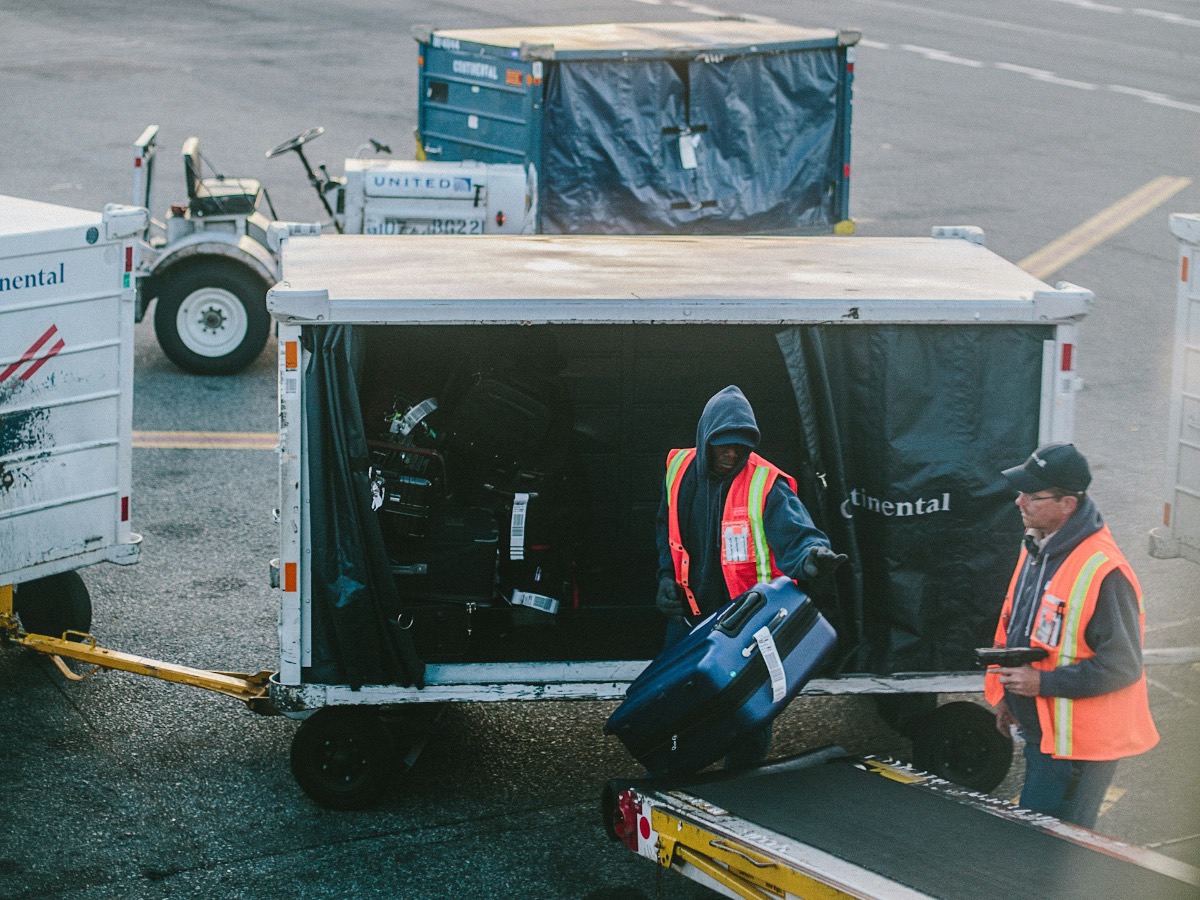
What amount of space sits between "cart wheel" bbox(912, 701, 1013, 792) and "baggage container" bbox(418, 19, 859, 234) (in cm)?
794

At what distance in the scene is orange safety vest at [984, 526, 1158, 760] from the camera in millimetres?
5129

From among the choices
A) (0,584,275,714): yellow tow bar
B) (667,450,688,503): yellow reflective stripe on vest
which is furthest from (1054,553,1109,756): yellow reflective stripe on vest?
(0,584,275,714): yellow tow bar

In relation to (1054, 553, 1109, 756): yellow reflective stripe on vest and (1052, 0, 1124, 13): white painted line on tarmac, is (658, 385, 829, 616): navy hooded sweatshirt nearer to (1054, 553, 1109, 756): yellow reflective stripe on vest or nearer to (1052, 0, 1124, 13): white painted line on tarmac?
(1054, 553, 1109, 756): yellow reflective stripe on vest

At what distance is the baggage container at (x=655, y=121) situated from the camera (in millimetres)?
13328

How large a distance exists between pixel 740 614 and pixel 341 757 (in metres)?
1.89

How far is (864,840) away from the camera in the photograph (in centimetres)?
500

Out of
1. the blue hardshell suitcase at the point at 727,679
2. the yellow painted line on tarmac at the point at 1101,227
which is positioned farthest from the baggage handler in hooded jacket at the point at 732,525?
the yellow painted line on tarmac at the point at 1101,227

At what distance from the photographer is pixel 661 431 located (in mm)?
7594

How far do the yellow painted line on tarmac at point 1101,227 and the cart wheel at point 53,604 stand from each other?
971 centimetres

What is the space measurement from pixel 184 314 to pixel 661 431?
17.2ft

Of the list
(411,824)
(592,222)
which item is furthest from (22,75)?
(411,824)

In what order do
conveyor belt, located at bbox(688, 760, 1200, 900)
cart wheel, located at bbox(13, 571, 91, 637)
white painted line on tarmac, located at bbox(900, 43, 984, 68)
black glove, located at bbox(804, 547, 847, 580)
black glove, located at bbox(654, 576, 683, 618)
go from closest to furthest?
1. conveyor belt, located at bbox(688, 760, 1200, 900)
2. black glove, located at bbox(804, 547, 847, 580)
3. black glove, located at bbox(654, 576, 683, 618)
4. cart wheel, located at bbox(13, 571, 91, 637)
5. white painted line on tarmac, located at bbox(900, 43, 984, 68)

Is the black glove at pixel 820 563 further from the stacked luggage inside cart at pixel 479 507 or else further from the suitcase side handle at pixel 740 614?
the stacked luggage inside cart at pixel 479 507

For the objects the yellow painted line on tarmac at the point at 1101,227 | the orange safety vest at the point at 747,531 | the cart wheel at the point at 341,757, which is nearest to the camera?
the orange safety vest at the point at 747,531
